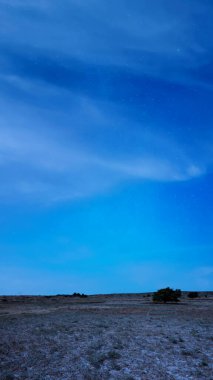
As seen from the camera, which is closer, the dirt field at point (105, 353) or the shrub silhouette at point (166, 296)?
the dirt field at point (105, 353)

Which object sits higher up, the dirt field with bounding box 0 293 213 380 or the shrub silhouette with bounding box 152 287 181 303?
the shrub silhouette with bounding box 152 287 181 303

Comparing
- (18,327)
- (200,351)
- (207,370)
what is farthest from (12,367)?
(18,327)

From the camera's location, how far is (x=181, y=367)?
15.5 meters

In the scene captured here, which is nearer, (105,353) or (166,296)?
(105,353)

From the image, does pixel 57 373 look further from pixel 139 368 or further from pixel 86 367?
pixel 139 368

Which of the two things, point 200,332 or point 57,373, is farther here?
point 200,332

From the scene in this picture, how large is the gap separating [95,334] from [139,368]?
8718 millimetres

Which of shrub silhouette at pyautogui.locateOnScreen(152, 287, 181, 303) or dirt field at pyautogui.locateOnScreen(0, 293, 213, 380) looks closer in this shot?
dirt field at pyautogui.locateOnScreen(0, 293, 213, 380)

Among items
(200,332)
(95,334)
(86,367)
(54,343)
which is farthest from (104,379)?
(200,332)

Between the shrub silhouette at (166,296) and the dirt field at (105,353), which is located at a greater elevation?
the shrub silhouette at (166,296)

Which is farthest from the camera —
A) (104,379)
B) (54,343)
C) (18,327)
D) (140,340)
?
(18,327)

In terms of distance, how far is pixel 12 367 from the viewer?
14.7 meters

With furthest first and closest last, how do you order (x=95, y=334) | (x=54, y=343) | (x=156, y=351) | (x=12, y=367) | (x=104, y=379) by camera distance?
1. (x=95, y=334)
2. (x=54, y=343)
3. (x=156, y=351)
4. (x=12, y=367)
5. (x=104, y=379)

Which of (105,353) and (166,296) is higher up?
(166,296)
